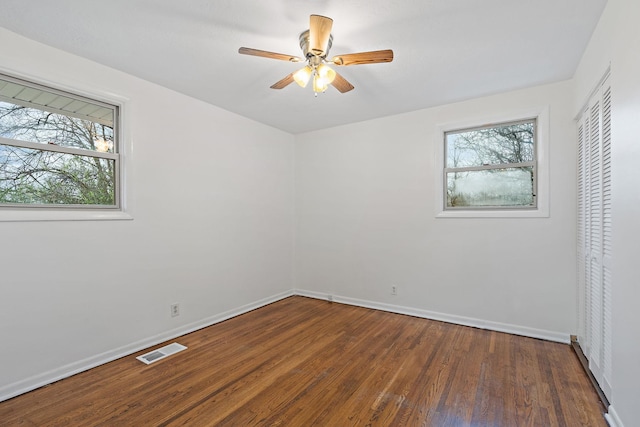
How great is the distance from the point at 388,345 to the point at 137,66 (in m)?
3.41

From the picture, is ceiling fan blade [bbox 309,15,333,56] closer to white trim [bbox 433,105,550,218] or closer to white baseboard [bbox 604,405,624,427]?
white trim [bbox 433,105,550,218]

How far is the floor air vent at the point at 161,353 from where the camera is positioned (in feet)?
8.45

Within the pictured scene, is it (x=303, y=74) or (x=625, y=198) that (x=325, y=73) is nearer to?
(x=303, y=74)

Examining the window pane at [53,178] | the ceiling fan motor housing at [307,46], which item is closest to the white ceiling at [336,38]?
the ceiling fan motor housing at [307,46]

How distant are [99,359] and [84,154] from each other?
5.68 ft

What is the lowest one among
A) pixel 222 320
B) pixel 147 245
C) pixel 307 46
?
pixel 222 320

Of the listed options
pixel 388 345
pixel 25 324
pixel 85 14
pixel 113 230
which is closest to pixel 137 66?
pixel 85 14

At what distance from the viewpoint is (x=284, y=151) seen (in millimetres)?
4574

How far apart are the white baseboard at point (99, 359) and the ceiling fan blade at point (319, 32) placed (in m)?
2.93

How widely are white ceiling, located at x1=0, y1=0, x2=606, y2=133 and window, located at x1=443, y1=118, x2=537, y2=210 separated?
1.62 ft

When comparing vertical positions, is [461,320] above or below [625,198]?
below

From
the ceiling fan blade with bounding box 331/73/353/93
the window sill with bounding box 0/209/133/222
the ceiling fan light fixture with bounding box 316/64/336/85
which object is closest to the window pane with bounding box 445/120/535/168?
the ceiling fan blade with bounding box 331/73/353/93

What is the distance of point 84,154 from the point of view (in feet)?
8.23

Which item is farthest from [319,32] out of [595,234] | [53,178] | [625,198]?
[595,234]
